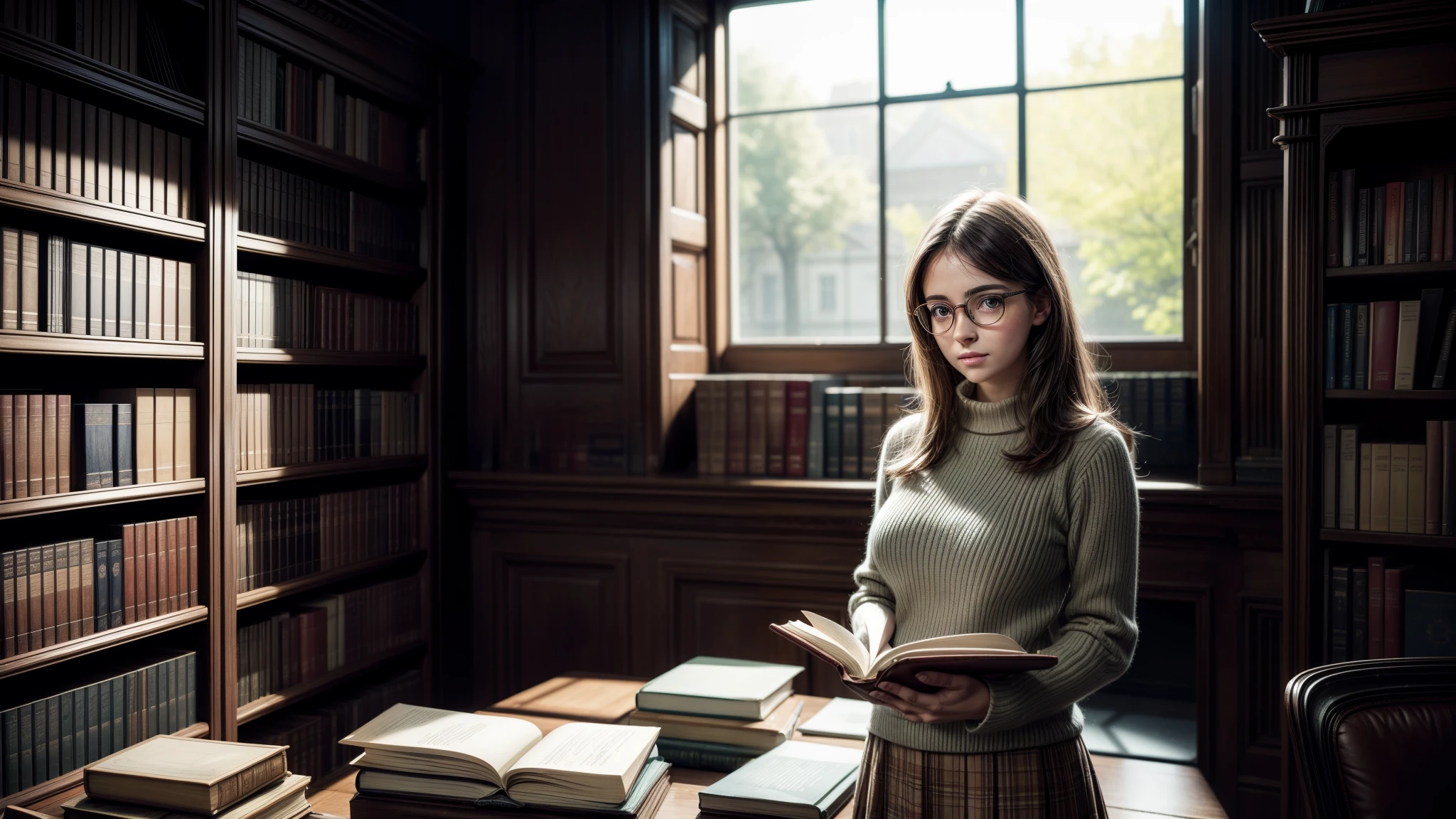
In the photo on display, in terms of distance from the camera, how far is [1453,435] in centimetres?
225

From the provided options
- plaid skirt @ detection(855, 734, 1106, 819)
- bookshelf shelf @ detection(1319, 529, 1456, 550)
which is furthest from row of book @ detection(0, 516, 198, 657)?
bookshelf shelf @ detection(1319, 529, 1456, 550)

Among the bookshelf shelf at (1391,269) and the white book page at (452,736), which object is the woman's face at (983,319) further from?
the bookshelf shelf at (1391,269)

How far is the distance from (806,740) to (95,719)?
1491 mm

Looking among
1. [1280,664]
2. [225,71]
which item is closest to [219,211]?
[225,71]

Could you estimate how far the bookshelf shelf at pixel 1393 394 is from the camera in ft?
7.27

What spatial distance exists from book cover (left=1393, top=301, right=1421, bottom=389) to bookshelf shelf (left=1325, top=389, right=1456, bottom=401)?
0.04m

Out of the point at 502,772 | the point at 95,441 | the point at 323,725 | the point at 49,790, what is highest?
the point at 95,441

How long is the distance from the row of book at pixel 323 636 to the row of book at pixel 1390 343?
255 centimetres

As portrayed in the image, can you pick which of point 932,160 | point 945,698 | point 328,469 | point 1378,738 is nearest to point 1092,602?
point 945,698

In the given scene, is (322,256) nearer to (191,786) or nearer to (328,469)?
(328,469)

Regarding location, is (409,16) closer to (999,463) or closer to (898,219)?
(898,219)

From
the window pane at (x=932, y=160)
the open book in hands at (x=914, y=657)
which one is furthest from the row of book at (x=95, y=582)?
the window pane at (x=932, y=160)

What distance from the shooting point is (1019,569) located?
52.9 inches

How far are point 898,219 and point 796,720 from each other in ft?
6.10
